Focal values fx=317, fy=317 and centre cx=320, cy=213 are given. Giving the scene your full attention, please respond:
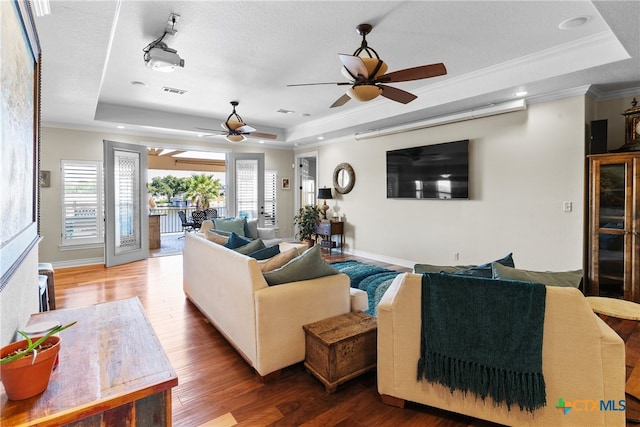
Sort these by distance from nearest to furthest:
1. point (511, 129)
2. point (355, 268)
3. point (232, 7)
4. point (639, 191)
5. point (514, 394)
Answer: point (514, 394) < point (232, 7) < point (639, 191) < point (511, 129) < point (355, 268)

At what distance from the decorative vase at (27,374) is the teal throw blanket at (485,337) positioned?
1.59 metres

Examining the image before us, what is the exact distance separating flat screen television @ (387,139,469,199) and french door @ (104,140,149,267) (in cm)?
488

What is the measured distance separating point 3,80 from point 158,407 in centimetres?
117

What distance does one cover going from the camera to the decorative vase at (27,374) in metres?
0.86

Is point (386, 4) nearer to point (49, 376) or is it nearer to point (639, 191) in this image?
point (49, 376)

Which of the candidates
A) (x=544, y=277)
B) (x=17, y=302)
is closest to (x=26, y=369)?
(x=17, y=302)

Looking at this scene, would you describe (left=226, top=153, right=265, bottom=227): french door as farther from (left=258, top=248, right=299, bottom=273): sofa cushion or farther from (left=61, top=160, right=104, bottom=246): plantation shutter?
(left=258, top=248, right=299, bottom=273): sofa cushion

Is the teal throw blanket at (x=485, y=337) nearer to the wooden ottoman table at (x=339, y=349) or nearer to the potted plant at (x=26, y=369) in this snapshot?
the wooden ottoman table at (x=339, y=349)

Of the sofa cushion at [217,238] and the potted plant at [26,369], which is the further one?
the sofa cushion at [217,238]

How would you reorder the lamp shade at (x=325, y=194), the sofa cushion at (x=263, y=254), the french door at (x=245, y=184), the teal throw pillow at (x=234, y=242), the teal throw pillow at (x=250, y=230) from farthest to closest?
the french door at (x=245, y=184)
the lamp shade at (x=325, y=194)
the teal throw pillow at (x=250, y=230)
the teal throw pillow at (x=234, y=242)
the sofa cushion at (x=263, y=254)

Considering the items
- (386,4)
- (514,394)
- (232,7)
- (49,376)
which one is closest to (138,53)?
(232,7)

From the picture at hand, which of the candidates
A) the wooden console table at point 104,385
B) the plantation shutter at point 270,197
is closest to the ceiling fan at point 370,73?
the wooden console table at point 104,385

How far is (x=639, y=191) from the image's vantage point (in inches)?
131

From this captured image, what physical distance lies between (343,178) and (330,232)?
1.23m
